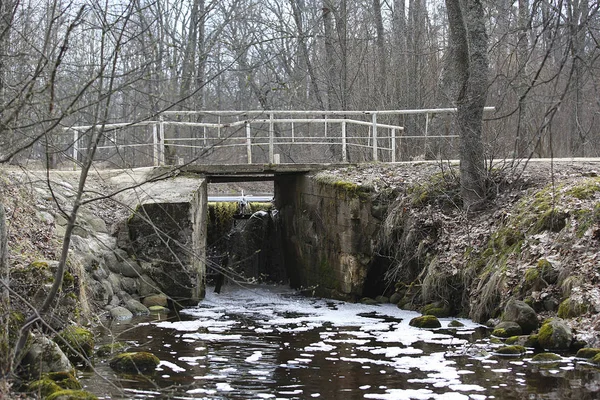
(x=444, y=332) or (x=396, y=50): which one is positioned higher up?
(x=396, y=50)

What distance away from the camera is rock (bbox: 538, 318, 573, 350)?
877cm

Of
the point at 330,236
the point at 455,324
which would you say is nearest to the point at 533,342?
the point at 455,324

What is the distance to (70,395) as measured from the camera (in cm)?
638

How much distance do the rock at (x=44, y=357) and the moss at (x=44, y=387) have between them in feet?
1.98

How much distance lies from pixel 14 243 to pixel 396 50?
16.8 m

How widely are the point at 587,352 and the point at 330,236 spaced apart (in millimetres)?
6978

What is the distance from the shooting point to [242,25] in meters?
31.3

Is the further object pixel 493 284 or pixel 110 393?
pixel 493 284

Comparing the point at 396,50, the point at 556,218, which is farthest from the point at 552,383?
the point at 396,50

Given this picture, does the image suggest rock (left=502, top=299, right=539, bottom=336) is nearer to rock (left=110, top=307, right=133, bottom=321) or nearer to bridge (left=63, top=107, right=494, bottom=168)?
rock (left=110, top=307, right=133, bottom=321)

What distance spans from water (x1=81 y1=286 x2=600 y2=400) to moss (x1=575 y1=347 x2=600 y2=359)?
0.47 ft

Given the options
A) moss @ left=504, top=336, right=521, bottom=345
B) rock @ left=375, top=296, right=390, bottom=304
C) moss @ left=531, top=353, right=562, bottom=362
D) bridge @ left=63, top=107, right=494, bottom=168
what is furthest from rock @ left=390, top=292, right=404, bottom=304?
moss @ left=531, top=353, right=562, bottom=362

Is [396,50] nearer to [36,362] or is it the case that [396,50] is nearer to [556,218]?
[556,218]

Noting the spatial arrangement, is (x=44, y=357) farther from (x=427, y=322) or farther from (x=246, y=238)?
(x=246, y=238)
